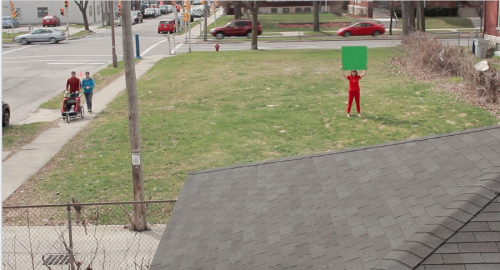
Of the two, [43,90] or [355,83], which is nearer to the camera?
[355,83]

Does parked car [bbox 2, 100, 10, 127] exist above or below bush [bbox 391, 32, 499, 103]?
below

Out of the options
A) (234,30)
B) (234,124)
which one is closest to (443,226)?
(234,124)

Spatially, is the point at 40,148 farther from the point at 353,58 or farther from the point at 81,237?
the point at 353,58

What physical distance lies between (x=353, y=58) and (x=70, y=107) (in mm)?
11166

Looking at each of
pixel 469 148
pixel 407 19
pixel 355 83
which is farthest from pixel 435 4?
pixel 469 148

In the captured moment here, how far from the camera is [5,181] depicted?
Result: 16391 millimetres

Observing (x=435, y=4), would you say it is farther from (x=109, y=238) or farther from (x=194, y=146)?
(x=109, y=238)

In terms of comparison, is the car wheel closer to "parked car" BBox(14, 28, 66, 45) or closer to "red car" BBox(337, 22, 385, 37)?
"parked car" BBox(14, 28, 66, 45)

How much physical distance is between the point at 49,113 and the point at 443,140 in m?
20.1

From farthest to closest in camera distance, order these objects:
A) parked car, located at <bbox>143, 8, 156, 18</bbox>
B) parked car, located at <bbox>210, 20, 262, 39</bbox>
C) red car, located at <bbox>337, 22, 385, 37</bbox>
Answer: parked car, located at <bbox>143, 8, 156, 18</bbox>
parked car, located at <bbox>210, 20, 262, 39</bbox>
red car, located at <bbox>337, 22, 385, 37</bbox>

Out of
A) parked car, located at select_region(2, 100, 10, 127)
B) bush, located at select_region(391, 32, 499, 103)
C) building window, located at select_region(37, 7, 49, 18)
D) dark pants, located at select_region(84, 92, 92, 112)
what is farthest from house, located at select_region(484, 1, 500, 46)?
building window, located at select_region(37, 7, 49, 18)

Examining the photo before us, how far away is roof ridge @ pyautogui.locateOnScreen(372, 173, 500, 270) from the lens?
510 centimetres

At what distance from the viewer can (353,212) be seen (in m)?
6.75

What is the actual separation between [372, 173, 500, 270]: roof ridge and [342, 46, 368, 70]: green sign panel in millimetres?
12814
